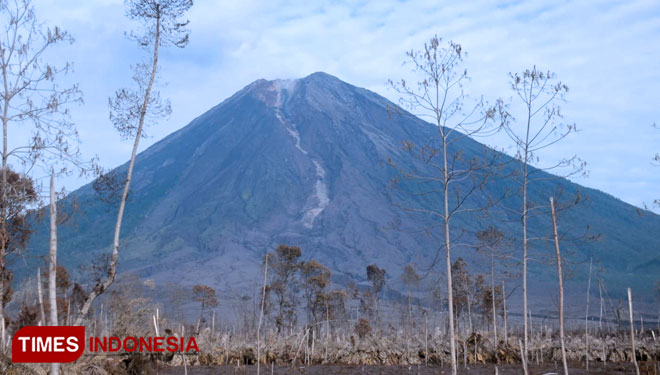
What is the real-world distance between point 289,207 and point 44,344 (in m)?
110

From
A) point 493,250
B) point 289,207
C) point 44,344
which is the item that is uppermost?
point 289,207

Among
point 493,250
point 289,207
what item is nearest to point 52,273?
point 493,250

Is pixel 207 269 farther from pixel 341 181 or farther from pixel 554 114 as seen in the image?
pixel 554 114

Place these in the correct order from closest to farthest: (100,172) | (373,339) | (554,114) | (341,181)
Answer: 1. (100,172)
2. (554,114)
3. (373,339)
4. (341,181)

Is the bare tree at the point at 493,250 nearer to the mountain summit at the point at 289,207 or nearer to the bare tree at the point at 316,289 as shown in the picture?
the bare tree at the point at 316,289

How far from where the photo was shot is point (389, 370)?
15625 millimetres

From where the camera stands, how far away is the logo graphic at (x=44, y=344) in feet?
26.4

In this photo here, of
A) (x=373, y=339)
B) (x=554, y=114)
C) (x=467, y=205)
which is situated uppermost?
(x=467, y=205)

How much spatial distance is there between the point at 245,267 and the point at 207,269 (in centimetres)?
548

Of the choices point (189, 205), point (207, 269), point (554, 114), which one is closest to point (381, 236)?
point (207, 269)

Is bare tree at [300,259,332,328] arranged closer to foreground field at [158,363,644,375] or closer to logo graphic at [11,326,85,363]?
foreground field at [158,363,644,375]

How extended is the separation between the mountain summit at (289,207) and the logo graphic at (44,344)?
67886mm

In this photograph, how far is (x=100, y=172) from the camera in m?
10.8

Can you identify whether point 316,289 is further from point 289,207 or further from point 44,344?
point 289,207
